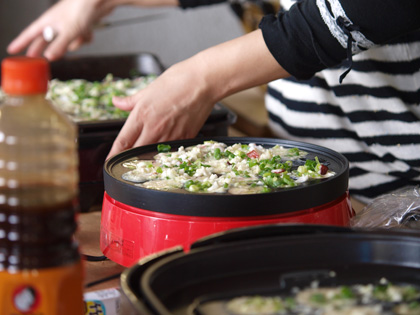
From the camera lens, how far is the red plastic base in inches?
42.6

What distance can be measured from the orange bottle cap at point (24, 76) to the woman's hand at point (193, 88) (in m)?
0.70

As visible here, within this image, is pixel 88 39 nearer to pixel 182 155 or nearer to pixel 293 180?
pixel 182 155

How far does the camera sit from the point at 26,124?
2.59 ft

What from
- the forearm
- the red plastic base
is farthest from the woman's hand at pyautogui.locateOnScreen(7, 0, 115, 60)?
the red plastic base

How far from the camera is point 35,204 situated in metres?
0.78

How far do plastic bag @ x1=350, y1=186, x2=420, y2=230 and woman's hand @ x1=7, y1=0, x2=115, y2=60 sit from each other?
1440 millimetres

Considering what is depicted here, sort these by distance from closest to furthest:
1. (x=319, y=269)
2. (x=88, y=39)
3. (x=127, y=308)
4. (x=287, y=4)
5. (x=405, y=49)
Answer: (x=127, y=308)
(x=319, y=269)
(x=405, y=49)
(x=287, y=4)
(x=88, y=39)

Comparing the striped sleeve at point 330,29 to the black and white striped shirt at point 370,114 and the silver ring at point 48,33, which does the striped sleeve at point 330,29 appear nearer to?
the black and white striped shirt at point 370,114

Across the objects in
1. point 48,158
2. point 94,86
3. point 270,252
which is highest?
point 48,158

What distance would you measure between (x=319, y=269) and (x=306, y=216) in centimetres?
23

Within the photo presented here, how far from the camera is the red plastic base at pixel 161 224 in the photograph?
1.08 meters

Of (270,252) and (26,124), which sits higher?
(26,124)

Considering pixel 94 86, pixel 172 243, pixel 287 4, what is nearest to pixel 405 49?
pixel 287 4

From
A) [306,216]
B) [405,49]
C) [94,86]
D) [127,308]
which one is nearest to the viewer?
[127,308]
